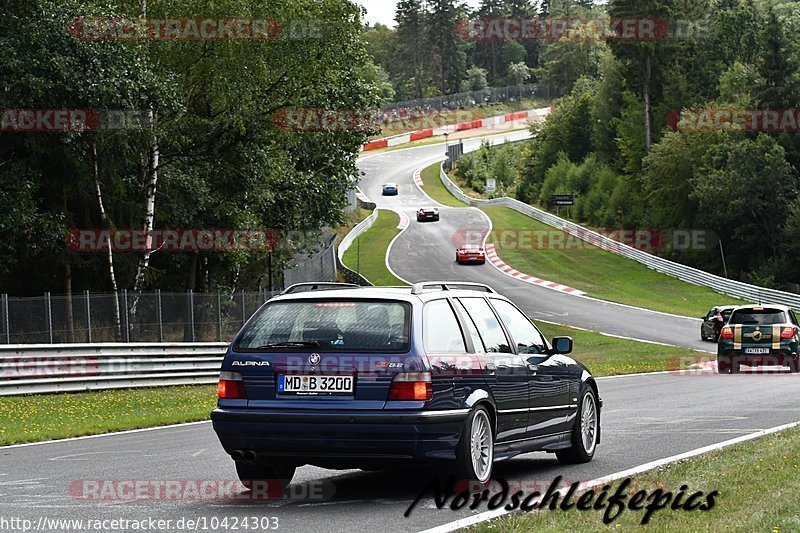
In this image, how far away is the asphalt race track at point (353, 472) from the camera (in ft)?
28.1

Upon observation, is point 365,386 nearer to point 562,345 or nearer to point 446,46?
point 562,345

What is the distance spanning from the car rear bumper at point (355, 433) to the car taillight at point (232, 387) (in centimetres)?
22

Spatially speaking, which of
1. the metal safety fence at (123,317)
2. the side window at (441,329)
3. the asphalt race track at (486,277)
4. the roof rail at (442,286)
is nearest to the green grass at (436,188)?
the asphalt race track at (486,277)

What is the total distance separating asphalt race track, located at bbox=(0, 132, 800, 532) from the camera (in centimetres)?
856

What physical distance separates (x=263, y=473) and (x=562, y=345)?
3.07 meters

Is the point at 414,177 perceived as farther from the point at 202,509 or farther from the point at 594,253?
the point at 202,509

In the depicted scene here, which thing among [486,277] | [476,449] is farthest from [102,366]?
[486,277]

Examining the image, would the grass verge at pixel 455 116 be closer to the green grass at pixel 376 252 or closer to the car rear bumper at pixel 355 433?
the green grass at pixel 376 252

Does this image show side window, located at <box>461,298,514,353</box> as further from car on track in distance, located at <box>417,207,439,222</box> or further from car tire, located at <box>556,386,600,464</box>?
car on track in distance, located at <box>417,207,439,222</box>

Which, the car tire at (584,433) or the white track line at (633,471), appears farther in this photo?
the car tire at (584,433)

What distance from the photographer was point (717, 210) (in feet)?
239

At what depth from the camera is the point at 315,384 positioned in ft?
30.2

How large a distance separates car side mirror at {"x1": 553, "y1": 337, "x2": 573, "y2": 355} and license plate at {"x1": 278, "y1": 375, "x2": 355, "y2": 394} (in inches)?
109

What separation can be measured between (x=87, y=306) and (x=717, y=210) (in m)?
52.2
